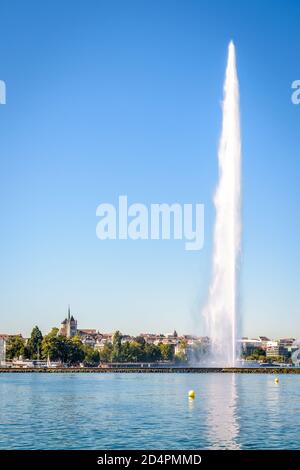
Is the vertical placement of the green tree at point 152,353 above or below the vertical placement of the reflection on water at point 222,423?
above

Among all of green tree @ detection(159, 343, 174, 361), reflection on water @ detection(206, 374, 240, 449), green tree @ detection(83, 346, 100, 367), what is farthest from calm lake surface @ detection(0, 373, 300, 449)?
green tree @ detection(159, 343, 174, 361)

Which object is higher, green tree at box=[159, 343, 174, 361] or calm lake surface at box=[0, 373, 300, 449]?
green tree at box=[159, 343, 174, 361]

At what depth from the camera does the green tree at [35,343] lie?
383 ft

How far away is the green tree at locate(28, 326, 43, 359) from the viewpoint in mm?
116875

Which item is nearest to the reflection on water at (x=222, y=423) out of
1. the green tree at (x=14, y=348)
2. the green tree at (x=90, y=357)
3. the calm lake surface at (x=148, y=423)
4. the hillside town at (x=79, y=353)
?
the calm lake surface at (x=148, y=423)

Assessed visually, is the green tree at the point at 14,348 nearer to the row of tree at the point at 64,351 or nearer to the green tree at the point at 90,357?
the row of tree at the point at 64,351

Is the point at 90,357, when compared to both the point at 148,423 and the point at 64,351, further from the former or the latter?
the point at 148,423

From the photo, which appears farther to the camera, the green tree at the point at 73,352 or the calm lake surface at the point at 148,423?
the green tree at the point at 73,352

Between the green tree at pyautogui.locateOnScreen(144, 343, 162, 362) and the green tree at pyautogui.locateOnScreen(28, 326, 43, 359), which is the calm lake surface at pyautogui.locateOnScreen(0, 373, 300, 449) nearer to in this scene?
the green tree at pyautogui.locateOnScreen(28, 326, 43, 359)

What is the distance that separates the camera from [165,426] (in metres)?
26.4

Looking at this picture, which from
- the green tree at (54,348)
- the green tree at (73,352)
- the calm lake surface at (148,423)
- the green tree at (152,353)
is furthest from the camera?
the green tree at (152,353)
